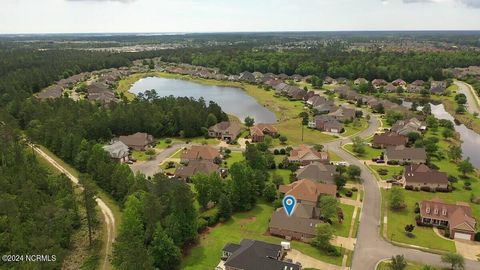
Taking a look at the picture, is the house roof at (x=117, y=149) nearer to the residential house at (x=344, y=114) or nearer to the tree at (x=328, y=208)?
the tree at (x=328, y=208)

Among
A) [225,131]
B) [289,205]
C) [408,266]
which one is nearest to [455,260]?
[408,266]

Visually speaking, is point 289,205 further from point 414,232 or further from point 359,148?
point 359,148

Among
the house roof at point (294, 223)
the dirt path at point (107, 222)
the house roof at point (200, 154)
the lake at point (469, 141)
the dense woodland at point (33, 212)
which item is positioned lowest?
the lake at point (469, 141)

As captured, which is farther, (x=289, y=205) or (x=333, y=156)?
(x=333, y=156)

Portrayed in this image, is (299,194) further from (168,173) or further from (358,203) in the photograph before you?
(168,173)

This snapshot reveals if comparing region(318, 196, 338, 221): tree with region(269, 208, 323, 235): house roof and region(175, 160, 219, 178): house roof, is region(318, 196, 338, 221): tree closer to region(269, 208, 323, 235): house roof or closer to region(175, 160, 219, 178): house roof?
region(269, 208, 323, 235): house roof

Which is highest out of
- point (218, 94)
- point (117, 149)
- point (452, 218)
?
point (117, 149)

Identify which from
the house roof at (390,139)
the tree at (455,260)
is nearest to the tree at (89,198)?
the tree at (455,260)

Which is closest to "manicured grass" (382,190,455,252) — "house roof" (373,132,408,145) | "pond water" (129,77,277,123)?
"house roof" (373,132,408,145)
